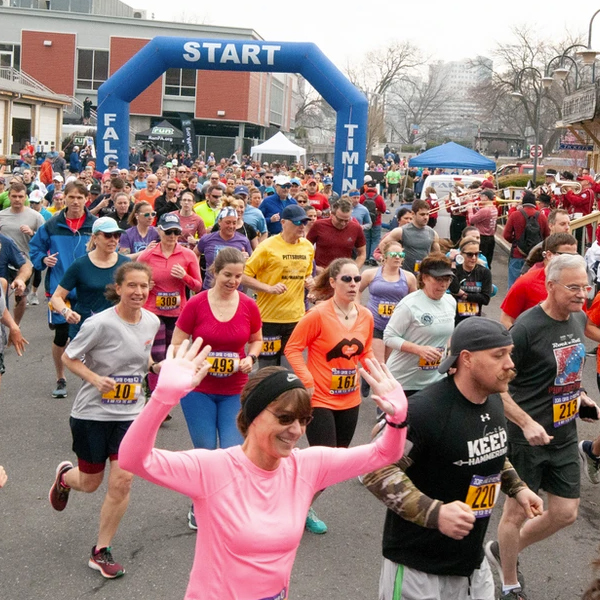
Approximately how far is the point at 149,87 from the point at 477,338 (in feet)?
198

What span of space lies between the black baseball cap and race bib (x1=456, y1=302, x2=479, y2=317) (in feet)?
15.6

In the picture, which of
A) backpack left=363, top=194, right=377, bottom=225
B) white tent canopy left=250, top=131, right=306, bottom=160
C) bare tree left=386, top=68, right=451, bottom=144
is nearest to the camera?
backpack left=363, top=194, right=377, bottom=225

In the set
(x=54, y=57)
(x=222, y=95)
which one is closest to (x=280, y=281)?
(x=222, y=95)

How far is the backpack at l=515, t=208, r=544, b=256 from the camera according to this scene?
1349cm

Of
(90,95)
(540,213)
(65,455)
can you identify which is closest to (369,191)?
(540,213)

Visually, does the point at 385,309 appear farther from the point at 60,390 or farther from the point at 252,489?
the point at 252,489

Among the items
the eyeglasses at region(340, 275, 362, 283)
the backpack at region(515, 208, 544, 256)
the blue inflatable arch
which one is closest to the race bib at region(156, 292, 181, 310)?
the eyeglasses at region(340, 275, 362, 283)

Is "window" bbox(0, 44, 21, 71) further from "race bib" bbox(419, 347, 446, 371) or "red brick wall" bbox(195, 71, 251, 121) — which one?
"race bib" bbox(419, 347, 446, 371)

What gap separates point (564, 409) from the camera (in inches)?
190

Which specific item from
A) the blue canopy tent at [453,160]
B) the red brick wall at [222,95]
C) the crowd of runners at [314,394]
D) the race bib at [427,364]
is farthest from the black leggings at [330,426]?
the red brick wall at [222,95]

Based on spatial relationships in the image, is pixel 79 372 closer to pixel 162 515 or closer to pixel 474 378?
pixel 162 515

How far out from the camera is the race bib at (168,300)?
7.82 m

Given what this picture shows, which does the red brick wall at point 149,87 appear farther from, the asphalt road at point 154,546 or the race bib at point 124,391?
the race bib at point 124,391

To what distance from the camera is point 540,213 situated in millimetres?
14078
